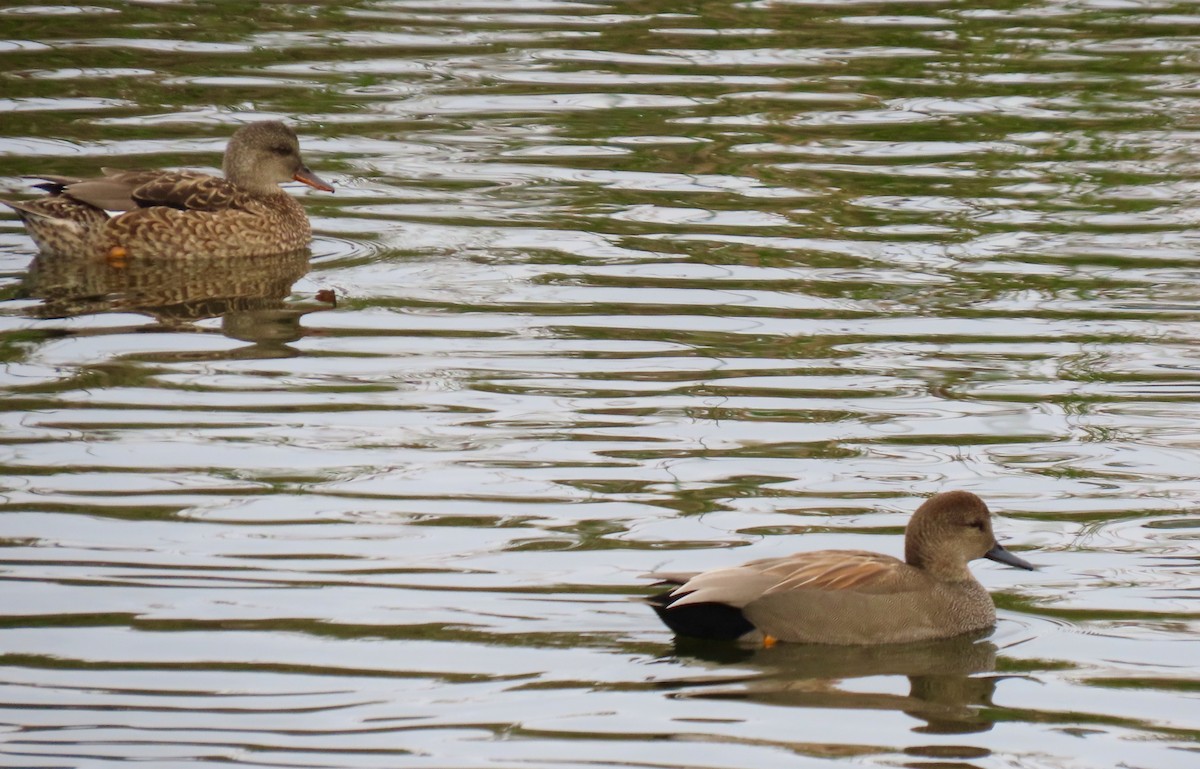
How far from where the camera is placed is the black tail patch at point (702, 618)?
651 centimetres

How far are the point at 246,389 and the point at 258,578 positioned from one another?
229 centimetres

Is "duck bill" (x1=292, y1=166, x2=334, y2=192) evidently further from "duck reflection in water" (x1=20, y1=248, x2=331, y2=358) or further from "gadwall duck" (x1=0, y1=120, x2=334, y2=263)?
"duck reflection in water" (x1=20, y1=248, x2=331, y2=358)

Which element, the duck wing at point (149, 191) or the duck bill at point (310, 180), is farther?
the duck bill at point (310, 180)

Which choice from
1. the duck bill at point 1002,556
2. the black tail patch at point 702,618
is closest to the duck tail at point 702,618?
the black tail patch at point 702,618

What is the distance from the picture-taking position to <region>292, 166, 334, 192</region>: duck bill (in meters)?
12.3

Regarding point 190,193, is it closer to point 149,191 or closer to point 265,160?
point 149,191

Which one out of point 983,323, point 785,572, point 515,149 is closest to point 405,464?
point 785,572

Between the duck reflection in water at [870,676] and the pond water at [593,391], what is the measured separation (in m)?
0.02

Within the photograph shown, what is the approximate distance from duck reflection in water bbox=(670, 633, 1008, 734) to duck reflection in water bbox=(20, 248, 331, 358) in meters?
3.75

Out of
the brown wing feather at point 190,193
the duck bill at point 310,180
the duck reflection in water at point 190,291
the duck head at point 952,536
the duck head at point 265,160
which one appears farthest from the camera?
the duck bill at point 310,180

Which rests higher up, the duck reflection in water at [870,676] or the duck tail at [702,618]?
the duck tail at [702,618]

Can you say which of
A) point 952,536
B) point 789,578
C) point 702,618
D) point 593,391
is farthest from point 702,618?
point 593,391

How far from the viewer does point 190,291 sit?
1111 cm

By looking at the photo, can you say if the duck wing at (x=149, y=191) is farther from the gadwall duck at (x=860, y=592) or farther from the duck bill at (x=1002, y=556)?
the duck bill at (x=1002, y=556)
